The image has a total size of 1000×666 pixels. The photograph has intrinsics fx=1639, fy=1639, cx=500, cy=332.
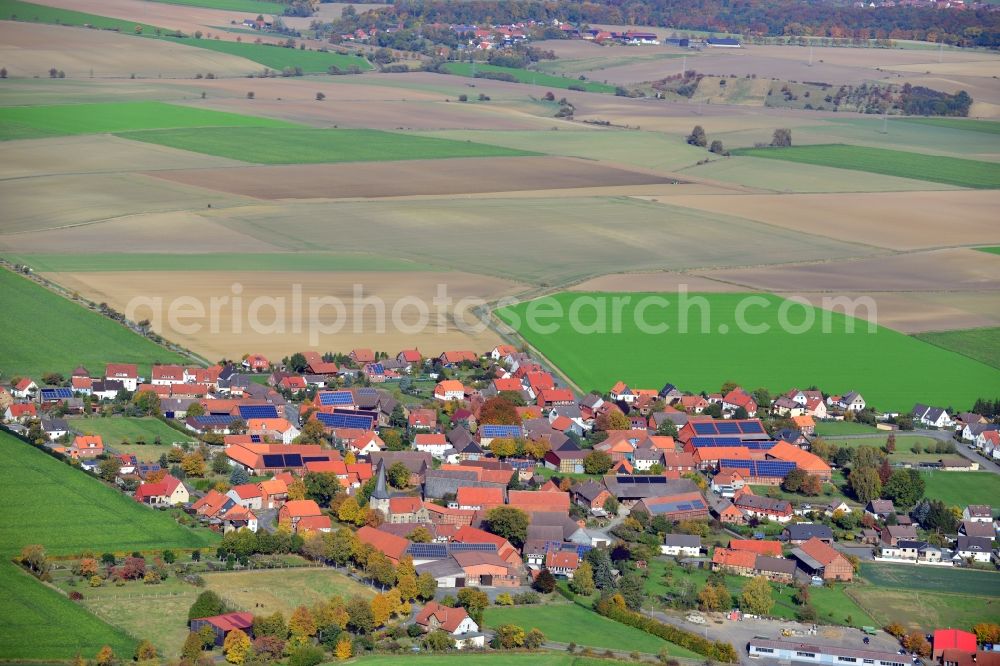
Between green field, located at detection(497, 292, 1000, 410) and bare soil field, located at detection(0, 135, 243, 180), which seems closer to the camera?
green field, located at detection(497, 292, 1000, 410)

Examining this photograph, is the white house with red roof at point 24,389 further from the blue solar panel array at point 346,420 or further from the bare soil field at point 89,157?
the bare soil field at point 89,157

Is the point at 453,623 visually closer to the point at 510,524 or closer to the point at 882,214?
the point at 510,524

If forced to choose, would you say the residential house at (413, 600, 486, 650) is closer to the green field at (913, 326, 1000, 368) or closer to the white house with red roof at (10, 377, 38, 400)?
the white house with red roof at (10, 377, 38, 400)

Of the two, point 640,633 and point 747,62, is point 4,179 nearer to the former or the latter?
point 640,633

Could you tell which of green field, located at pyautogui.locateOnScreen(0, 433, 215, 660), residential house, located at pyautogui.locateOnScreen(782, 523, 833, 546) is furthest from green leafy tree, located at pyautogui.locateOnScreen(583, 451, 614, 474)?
green field, located at pyautogui.locateOnScreen(0, 433, 215, 660)

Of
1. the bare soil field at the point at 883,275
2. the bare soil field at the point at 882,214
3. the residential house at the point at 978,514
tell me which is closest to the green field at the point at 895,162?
the bare soil field at the point at 882,214

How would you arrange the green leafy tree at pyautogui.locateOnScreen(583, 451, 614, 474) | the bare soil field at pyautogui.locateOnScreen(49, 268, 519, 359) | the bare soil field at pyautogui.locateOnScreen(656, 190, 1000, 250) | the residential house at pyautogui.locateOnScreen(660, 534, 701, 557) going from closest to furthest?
the residential house at pyautogui.locateOnScreen(660, 534, 701, 557) < the green leafy tree at pyautogui.locateOnScreen(583, 451, 614, 474) < the bare soil field at pyautogui.locateOnScreen(49, 268, 519, 359) < the bare soil field at pyautogui.locateOnScreen(656, 190, 1000, 250)

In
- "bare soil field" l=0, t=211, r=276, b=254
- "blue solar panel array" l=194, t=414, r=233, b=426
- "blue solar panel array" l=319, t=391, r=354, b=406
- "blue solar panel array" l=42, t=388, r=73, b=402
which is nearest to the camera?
"blue solar panel array" l=194, t=414, r=233, b=426
